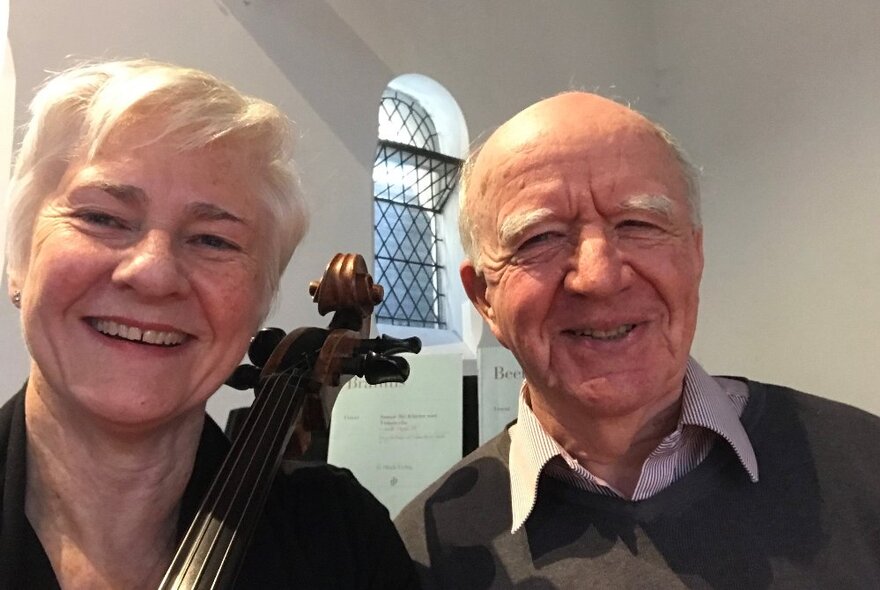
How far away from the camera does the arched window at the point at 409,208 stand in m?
3.08

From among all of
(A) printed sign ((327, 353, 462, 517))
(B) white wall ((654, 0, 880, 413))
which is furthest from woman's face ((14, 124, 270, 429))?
(B) white wall ((654, 0, 880, 413))

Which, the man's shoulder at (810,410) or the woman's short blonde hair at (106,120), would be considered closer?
the woman's short blonde hair at (106,120)

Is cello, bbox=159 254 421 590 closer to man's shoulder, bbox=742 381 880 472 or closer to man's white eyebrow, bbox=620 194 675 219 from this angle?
man's white eyebrow, bbox=620 194 675 219

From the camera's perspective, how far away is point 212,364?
1.05m

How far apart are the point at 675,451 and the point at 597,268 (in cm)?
31

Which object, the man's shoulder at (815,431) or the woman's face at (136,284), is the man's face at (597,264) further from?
the woman's face at (136,284)

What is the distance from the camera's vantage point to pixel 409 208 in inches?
126

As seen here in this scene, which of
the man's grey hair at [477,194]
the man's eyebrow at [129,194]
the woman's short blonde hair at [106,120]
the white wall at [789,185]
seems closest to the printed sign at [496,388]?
the man's grey hair at [477,194]

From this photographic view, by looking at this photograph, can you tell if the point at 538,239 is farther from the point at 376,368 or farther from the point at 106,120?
the point at 106,120

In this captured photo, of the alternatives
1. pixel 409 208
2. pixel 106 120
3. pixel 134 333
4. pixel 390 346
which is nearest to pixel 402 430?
pixel 390 346

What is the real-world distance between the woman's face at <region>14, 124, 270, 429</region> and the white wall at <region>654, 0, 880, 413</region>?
2.52 meters

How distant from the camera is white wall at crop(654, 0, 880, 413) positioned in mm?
2820

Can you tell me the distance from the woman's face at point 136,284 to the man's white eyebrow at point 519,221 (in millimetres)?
428

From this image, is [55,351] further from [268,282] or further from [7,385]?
[7,385]
